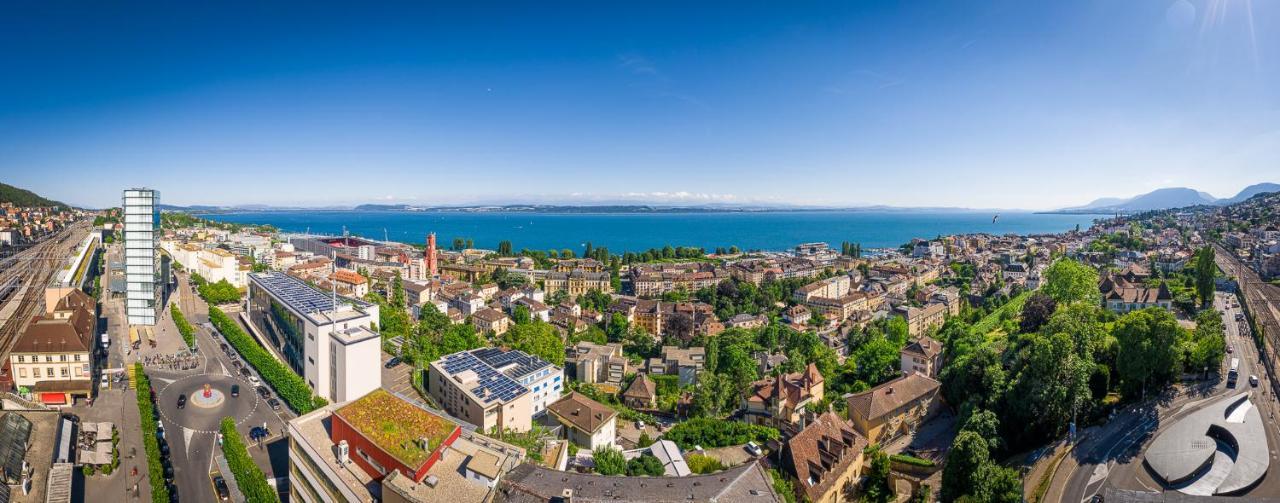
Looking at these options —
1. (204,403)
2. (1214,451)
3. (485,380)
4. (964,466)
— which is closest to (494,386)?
(485,380)

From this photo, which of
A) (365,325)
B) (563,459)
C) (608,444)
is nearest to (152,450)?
(365,325)

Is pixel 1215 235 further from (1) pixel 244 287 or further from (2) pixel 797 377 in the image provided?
(1) pixel 244 287

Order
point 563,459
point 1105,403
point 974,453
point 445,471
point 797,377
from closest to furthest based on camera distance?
point 445,471 → point 974,453 → point 563,459 → point 1105,403 → point 797,377

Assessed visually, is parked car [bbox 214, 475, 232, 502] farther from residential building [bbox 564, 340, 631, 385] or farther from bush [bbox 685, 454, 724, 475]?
residential building [bbox 564, 340, 631, 385]

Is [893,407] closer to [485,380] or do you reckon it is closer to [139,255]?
[485,380]

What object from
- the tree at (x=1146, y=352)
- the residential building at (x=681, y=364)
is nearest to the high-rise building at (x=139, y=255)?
the residential building at (x=681, y=364)

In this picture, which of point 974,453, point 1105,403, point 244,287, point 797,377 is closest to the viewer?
point 974,453
